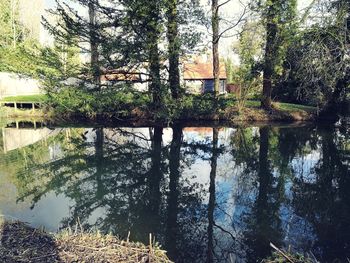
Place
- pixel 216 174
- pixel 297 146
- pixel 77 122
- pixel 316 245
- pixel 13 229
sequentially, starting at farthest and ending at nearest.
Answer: pixel 77 122 → pixel 297 146 → pixel 216 174 → pixel 316 245 → pixel 13 229

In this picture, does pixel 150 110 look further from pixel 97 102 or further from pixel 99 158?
pixel 99 158

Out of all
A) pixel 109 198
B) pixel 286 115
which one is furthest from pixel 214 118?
pixel 109 198

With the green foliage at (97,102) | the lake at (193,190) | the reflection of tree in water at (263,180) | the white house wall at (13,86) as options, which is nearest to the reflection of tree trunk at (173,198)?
the lake at (193,190)

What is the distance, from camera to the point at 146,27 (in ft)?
51.1

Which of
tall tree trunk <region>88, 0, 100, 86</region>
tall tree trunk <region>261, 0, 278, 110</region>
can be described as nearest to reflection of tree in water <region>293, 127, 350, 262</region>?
tall tree trunk <region>261, 0, 278, 110</region>

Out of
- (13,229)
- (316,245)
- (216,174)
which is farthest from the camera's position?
(216,174)

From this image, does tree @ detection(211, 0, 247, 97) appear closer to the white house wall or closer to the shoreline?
the shoreline

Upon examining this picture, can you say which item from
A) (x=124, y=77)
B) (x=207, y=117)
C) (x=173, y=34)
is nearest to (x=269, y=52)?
(x=207, y=117)

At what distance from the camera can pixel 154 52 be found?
626 inches

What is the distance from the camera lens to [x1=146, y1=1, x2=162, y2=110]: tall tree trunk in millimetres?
15039

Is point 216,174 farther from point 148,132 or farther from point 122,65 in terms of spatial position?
point 122,65

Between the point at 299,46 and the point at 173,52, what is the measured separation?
6.02m

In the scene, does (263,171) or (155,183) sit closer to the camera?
(155,183)

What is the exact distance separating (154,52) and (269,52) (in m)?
6.43
